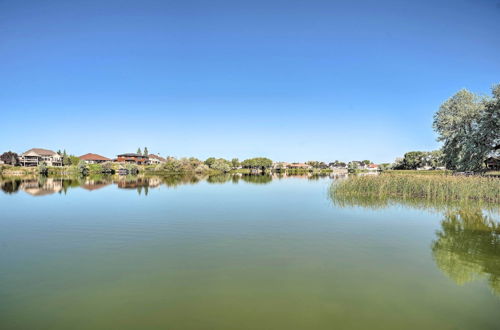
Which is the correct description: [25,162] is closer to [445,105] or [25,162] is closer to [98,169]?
[98,169]

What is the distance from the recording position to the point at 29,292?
7188mm

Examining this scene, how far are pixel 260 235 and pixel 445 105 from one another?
1639 inches

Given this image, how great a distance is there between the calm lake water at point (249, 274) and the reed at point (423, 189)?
885 cm

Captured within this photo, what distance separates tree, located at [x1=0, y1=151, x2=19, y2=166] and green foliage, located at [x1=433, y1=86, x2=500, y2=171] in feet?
457

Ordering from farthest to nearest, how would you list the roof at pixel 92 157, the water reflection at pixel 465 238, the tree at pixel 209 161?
the tree at pixel 209 161 → the roof at pixel 92 157 → the water reflection at pixel 465 238

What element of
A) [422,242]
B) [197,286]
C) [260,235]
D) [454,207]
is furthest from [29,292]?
[454,207]

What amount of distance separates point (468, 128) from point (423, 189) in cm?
2067

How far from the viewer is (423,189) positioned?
25.8 m

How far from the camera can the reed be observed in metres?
23.6

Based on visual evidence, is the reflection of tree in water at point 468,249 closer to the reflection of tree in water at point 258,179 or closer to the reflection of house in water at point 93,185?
the reflection of house in water at point 93,185

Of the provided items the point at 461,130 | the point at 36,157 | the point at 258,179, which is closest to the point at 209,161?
the point at 36,157

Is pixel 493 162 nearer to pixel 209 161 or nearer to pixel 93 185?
pixel 93 185

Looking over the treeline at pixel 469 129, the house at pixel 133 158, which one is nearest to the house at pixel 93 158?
the house at pixel 133 158

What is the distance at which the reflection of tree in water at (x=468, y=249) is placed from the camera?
344 inches
